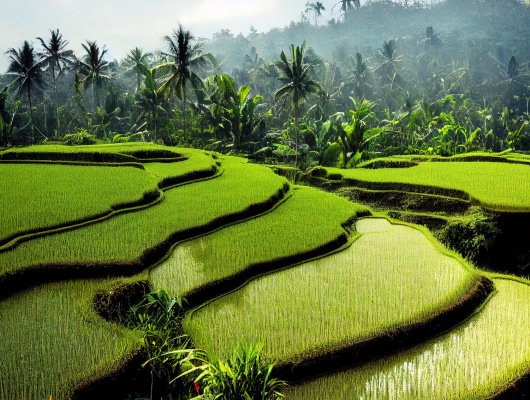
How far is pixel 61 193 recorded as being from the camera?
7191 mm

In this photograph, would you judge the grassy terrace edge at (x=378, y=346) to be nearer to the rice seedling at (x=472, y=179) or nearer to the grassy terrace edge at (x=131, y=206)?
the rice seedling at (x=472, y=179)

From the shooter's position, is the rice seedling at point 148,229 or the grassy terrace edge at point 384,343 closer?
the grassy terrace edge at point 384,343

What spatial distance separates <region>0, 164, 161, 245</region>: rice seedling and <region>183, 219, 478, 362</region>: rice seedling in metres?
2.95

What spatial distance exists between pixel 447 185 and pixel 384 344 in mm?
5473

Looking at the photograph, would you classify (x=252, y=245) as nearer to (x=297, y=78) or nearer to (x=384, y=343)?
(x=384, y=343)

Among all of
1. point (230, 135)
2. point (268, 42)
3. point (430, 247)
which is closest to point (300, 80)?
point (230, 135)

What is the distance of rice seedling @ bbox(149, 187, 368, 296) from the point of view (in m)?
4.79

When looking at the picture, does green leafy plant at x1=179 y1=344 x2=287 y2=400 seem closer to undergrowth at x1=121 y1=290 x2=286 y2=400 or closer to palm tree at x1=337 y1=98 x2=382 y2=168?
undergrowth at x1=121 y1=290 x2=286 y2=400

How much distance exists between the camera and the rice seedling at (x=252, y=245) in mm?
4793

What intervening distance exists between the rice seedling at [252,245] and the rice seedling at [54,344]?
93 cm

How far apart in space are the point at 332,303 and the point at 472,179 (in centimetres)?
598

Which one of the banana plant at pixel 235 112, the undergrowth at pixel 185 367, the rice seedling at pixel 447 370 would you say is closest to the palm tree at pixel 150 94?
the banana plant at pixel 235 112

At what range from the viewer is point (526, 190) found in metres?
7.64

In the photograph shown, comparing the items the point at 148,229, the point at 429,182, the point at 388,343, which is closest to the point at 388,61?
the point at 429,182
